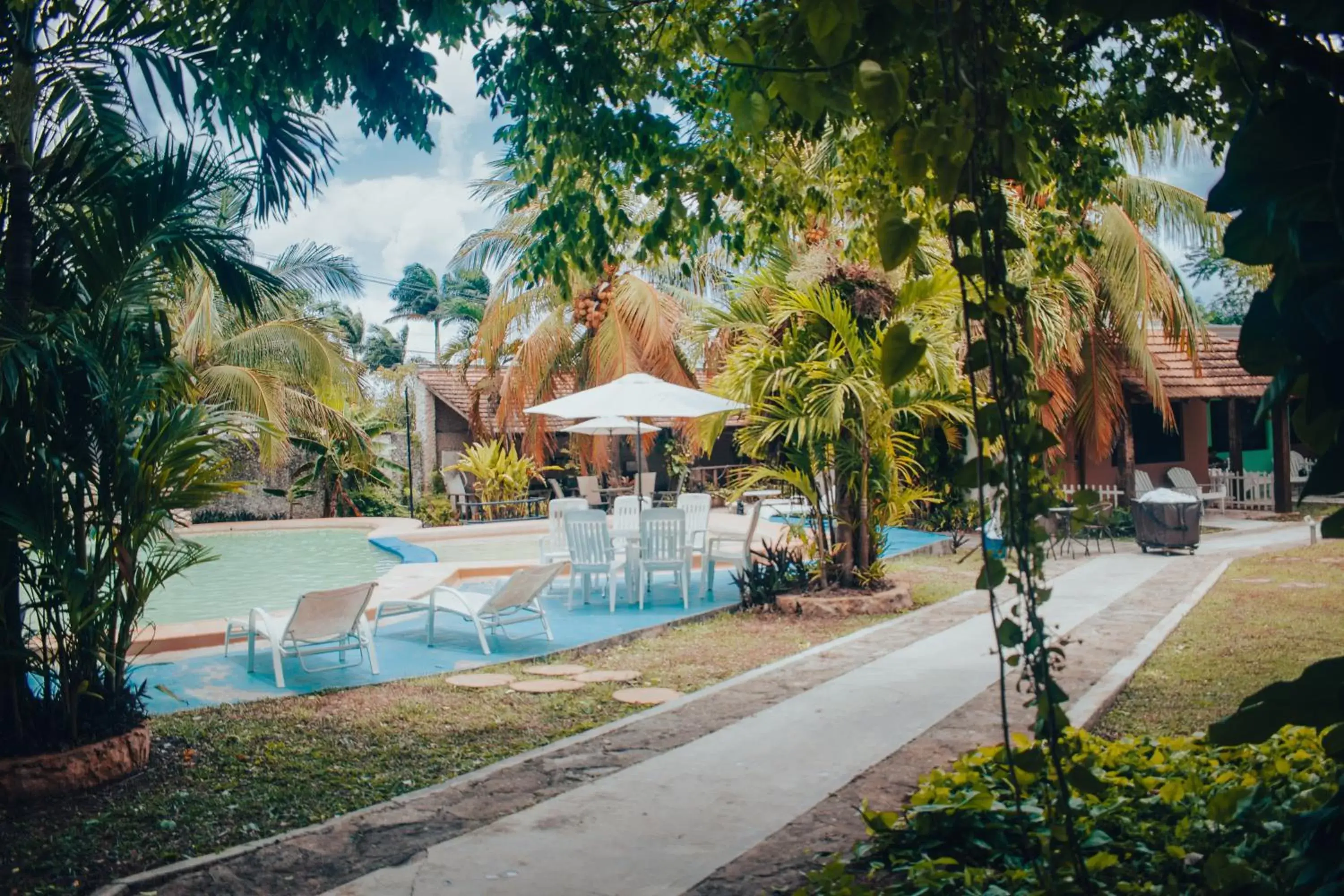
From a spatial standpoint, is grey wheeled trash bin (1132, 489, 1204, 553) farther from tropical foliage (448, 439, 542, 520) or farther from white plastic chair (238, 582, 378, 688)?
tropical foliage (448, 439, 542, 520)

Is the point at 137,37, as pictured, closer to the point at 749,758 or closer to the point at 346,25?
the point at 346,25

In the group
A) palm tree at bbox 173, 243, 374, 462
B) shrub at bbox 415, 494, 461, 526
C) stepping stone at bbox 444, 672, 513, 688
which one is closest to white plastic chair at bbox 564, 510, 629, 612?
stepping stone at bbox 444, 672, 513, 688

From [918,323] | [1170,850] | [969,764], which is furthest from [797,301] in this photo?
[1170,850]

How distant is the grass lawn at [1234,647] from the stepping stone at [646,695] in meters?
2.88

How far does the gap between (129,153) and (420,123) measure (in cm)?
207

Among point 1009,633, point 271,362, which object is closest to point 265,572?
point 271,362

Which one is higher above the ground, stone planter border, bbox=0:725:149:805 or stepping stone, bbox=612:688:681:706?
stone planter border, bbox=0:725:149:805

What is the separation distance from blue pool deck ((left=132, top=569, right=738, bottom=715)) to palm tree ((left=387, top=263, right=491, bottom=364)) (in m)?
53.9

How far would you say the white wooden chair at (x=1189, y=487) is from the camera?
2000cm

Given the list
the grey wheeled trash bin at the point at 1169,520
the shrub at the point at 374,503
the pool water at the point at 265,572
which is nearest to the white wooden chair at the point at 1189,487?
the grey wheeled trash bin at the point at 1169,520

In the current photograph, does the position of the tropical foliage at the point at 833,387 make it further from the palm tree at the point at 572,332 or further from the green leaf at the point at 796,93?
the palm tree at the point at 572,332

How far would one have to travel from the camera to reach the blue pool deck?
26.0 feet

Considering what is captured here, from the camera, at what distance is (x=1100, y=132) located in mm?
5879

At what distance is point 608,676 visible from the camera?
827 cm
